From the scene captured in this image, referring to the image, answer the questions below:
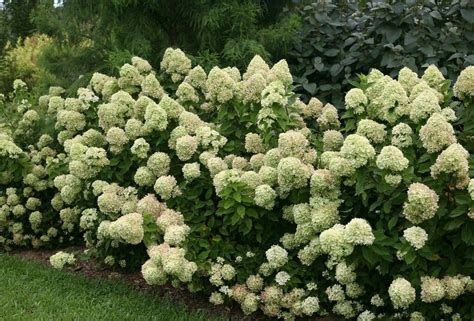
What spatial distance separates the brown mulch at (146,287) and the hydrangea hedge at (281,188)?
0.37 feet

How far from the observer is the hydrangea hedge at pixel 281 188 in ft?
9.82

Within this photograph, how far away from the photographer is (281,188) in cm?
342

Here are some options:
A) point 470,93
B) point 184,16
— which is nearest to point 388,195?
point 470,93

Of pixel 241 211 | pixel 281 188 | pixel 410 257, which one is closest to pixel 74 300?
pixel 241 211

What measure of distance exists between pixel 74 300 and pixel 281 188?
1635 mm

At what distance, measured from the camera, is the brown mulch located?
3.86 m

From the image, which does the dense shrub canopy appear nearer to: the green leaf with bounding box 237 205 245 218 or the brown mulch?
the green leaf with bounding box 237 205 245 218

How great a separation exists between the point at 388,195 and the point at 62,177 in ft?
7.90

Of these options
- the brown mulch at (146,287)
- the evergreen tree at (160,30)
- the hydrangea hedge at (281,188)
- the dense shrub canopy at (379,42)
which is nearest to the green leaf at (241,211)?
the hydrangea hedge at (281,188)

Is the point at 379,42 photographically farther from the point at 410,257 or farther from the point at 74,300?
the point at 74,300

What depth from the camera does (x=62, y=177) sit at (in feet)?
14.5

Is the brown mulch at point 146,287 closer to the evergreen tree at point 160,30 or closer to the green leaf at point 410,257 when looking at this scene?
the green leaf at point 410,257

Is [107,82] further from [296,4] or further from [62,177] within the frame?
[296,4]

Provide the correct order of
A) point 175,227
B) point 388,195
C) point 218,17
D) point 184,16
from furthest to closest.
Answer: point 184,16
point 218,17
point 175,227
point 388,195
